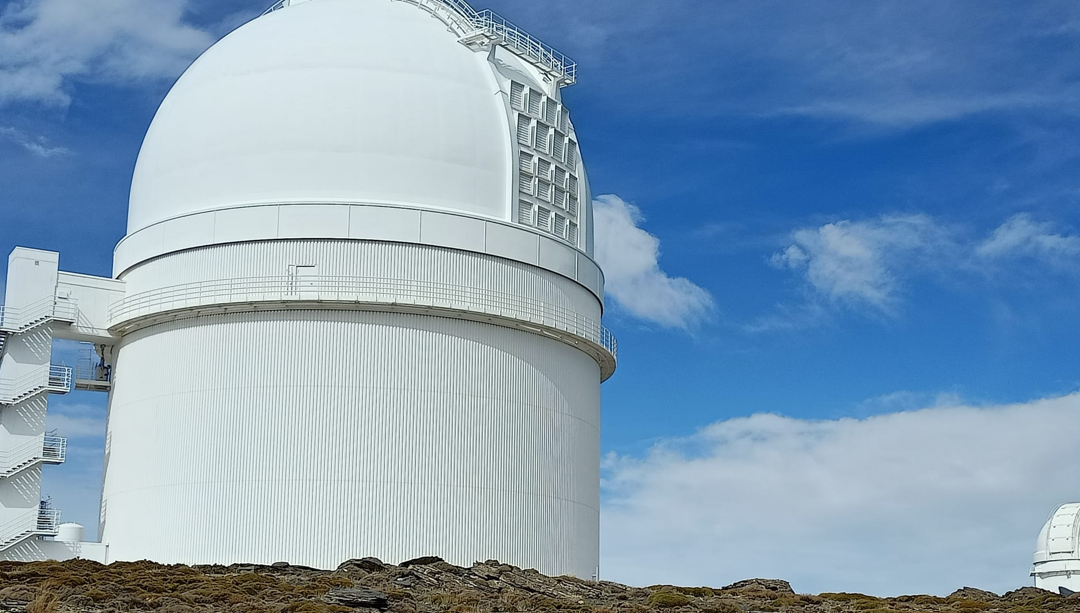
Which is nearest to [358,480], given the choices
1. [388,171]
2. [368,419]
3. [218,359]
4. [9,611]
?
[368,419]

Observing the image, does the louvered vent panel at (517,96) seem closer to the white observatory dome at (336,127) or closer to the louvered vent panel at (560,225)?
the white observatory dome at (336,127)

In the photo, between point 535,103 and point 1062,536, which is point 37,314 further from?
point 1062,536

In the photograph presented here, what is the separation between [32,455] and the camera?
3519cm

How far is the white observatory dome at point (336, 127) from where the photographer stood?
34781 millimetres

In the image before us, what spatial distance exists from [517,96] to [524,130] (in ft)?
3.51

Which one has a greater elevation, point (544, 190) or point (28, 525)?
point (544, 190)

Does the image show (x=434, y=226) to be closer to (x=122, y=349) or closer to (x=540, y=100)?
(x=540, y=100)

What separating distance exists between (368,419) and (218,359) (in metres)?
4.22

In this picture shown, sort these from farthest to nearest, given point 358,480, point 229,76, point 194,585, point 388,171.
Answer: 1. point 229,76
2. point 388,171
3. point 358,480
4. point 194,585

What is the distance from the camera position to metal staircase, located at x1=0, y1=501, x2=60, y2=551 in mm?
34125

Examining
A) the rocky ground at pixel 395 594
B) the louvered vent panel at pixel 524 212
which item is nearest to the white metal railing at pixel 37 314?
the rocky ground at pixel 395 594

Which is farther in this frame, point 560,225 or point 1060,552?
point 1060,552

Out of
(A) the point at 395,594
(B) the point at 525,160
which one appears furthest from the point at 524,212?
(A) the point at 395,594

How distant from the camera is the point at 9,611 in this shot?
22703 mm
